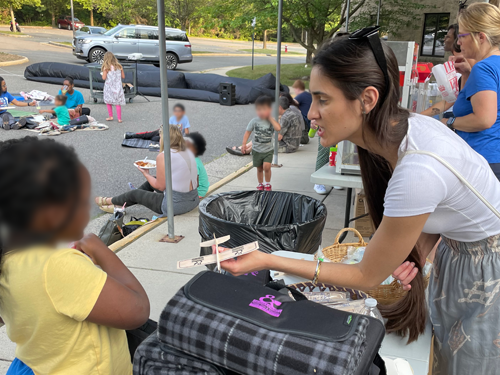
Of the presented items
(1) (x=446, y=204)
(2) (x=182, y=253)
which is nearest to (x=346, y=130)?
(1) (x=446, y=204)

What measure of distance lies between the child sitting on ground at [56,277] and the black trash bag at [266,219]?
1.06 meters

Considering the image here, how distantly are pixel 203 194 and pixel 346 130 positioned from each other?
382 centimetres

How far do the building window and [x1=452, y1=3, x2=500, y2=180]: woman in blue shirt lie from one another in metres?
17.7

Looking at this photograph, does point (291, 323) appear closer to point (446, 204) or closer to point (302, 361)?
point (302, 361)

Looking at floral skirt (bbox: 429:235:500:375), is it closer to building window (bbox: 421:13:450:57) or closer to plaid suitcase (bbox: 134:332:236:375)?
plaid suitcase (bbox: 134:332:236:375)

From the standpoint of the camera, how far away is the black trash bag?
7.82ft

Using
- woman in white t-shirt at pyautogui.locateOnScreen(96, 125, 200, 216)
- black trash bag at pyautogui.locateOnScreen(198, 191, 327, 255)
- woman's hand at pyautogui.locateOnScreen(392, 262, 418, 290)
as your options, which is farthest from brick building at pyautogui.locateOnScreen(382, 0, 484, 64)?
woman's hand at pyautogui.locateOnScreen(392, 262, 418, 290)

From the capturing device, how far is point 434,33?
18672 mm

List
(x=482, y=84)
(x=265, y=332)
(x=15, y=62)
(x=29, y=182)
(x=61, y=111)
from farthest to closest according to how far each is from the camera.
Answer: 1. (x=15, y=62)
2. (x=61, y=111)
3. (x=482, y=84)
4. (x=265, y=332)
5. (x=29, y=182)

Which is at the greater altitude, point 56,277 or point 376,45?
point 376,45

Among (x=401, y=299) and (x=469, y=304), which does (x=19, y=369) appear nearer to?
(x=401, y=299)

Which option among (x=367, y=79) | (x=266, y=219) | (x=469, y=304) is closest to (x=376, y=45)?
(x=367, y=79)

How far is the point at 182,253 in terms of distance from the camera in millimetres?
3693

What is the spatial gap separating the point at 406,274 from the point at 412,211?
0.38 meters
